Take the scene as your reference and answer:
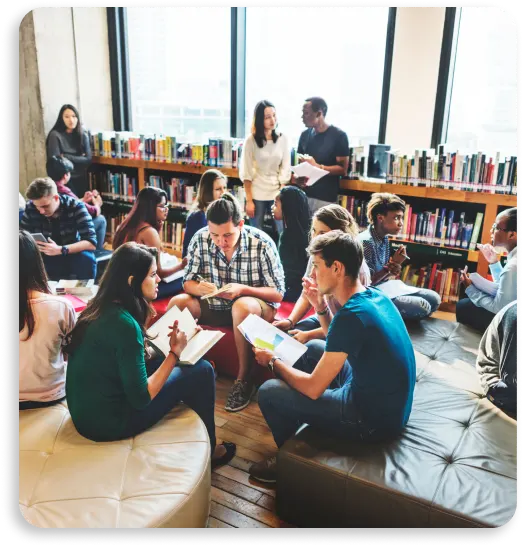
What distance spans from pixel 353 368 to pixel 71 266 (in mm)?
2570

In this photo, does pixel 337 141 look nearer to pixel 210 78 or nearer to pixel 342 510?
pixel 210 78

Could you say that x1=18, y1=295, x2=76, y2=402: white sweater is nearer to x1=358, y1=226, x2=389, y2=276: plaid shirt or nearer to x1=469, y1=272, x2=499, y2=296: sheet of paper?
Result: x1=358, y1=226, x2=389, y2=276: plaid shirt

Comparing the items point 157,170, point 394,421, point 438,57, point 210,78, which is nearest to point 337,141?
point 438,57

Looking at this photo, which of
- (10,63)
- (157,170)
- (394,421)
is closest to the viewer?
(10,63)

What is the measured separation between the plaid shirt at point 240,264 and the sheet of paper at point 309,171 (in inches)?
52.5

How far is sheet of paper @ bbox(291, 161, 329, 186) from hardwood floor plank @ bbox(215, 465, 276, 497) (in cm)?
253

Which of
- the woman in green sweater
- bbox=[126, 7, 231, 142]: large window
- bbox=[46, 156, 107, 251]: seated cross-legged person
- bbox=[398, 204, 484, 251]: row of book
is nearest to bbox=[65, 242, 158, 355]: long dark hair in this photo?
the woman in green sweater

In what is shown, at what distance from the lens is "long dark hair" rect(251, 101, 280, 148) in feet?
13.7

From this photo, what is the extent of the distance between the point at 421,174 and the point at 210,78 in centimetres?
247

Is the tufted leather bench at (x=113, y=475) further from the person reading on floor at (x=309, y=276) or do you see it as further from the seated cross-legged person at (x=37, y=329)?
the person reading on floor at (x=309, y=276)

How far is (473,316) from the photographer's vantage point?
2996 millimetres

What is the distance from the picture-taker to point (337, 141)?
4184 mm

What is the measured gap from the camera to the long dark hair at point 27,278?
1839mm

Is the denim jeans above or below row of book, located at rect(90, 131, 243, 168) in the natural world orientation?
below
